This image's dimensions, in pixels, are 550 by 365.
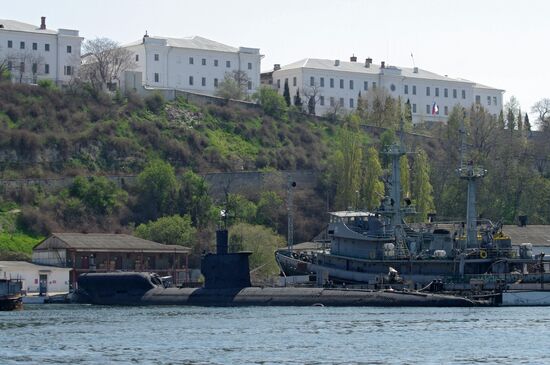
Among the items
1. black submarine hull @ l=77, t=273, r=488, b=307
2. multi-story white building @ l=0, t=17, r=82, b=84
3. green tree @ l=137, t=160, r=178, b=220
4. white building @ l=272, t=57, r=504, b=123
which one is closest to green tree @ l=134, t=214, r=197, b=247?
green tree @ l=137, t=160, r=178, b=220

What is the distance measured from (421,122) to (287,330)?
104 meters

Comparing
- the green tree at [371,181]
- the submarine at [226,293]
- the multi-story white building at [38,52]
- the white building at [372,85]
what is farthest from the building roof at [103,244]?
the white building at [372,85]

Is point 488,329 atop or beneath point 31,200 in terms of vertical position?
beneath

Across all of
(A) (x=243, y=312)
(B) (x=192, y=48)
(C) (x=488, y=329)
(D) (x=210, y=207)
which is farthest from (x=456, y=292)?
(B) (x=192, y=48)

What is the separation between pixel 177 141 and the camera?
447ft

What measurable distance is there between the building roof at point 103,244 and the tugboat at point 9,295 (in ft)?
57.3

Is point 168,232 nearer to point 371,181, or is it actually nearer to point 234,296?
point 371,181

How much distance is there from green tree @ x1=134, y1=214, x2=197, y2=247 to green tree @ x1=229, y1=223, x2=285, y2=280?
185 inches

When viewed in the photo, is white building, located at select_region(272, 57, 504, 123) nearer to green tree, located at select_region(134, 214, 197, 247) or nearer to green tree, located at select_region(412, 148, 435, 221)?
green tree, located at select_region(412, 148, 435, 221)

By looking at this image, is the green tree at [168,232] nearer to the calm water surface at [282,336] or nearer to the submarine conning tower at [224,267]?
the submarine conning tower at [224,267]

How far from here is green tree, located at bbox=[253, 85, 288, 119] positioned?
151 meters

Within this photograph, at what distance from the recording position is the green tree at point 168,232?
111625 mm

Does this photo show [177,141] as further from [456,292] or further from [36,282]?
[456,292]

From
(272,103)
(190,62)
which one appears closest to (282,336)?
(272,103)
